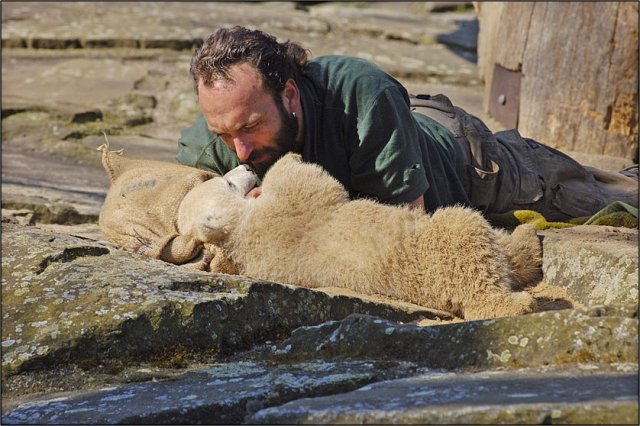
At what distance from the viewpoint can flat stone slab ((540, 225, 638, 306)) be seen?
3.40m

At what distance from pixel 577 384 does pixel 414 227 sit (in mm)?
1363

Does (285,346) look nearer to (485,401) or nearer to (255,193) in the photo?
(485,401)

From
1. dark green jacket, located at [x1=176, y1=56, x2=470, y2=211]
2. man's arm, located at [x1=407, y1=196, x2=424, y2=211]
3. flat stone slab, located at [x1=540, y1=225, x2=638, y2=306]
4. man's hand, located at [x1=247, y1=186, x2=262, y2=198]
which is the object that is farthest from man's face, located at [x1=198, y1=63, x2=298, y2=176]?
flat stone slab, located at [x1=540, y1=225, x2=638, y2=306]

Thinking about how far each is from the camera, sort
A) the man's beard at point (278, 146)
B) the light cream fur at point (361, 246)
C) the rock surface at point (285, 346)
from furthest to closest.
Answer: the man's beard at point (278, 146), the light cream fur at point (361, 246), the rock surface at point (285, 346)

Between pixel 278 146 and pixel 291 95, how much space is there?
0.23m

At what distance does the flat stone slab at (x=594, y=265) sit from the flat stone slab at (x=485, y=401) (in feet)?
4.03

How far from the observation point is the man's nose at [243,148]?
381 centimetres

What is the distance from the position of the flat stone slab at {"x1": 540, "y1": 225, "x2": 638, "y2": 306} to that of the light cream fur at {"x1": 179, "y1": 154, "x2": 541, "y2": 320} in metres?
0.31

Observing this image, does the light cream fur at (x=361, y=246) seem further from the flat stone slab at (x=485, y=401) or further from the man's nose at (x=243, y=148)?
the flat stone slab at (x=485, y=401)

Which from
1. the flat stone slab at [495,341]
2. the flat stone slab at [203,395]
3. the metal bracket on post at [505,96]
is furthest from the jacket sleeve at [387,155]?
the metal bracket on post at [505,96]

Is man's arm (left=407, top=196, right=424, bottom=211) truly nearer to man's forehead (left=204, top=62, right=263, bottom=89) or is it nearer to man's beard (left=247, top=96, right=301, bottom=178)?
man's beard (left=247, top=96, right=301, bottom=178)

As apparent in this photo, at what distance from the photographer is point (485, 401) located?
204 cm

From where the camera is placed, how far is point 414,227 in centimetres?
343

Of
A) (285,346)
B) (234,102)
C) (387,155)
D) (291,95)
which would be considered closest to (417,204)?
(387,155)
